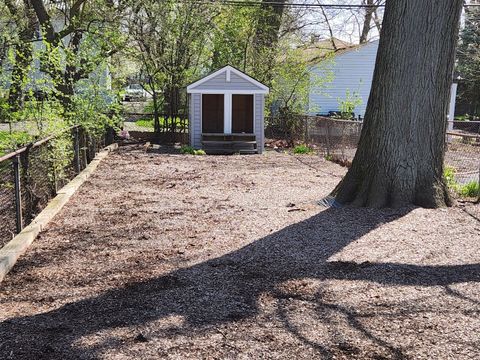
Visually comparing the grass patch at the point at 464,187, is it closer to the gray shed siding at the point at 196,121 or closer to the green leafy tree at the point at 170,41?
the gray shed siding at the point at 196,121

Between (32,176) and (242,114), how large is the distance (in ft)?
42.8

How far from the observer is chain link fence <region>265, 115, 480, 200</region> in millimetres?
9922

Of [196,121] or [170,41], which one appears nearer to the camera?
[196,121]

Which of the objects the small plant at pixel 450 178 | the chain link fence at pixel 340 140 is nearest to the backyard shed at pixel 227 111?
the chain link fence at pixel 340 140

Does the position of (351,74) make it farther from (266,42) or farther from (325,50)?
(266,42)

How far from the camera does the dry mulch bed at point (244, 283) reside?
3221 mm

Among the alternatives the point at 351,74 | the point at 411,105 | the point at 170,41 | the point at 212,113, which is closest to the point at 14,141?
the point at 411,105

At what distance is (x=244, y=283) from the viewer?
4.36 meters

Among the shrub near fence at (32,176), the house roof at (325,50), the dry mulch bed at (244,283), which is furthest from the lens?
the house roof at (325,50)

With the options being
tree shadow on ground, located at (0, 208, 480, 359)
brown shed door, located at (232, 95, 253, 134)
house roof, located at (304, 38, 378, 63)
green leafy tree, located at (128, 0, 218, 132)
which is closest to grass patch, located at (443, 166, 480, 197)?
tree shadow on ground, located at (0, 208, 480, 359)

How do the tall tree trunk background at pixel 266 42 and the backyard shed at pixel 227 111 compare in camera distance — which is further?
the tall tree trunk background at pixel 266 42

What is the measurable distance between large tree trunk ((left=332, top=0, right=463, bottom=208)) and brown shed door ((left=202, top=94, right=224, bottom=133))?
1241 centimetres

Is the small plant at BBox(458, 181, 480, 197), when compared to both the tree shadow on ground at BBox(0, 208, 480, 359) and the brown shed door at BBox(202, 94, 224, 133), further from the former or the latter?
the brown shed door at BBox(202, 94, 224, 133)

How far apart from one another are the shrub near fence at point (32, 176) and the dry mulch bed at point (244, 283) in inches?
19.8
